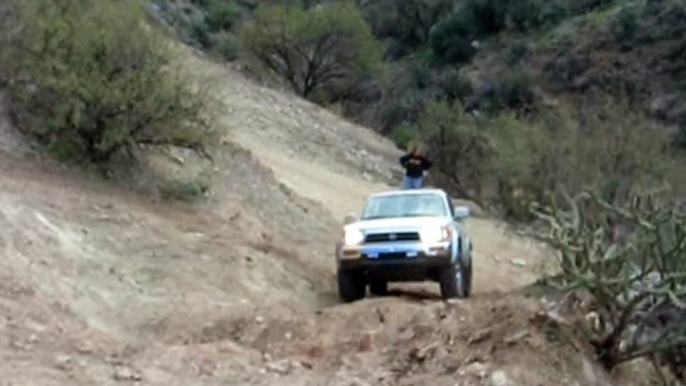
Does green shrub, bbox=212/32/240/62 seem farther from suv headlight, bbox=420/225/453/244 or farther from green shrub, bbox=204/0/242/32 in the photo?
suv headlight, bbox=420/225/453/244

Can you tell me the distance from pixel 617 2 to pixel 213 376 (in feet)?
164

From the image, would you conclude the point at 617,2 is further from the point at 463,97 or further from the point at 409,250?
the point at 409,250

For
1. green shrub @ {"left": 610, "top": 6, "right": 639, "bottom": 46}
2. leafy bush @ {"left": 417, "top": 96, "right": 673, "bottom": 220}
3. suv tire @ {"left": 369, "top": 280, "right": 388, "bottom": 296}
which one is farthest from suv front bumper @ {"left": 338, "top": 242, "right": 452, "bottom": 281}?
green shrub @ {"left": 610, "top": 6, "right": 639, "bottom": 46}

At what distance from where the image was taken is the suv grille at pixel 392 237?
58.7ft

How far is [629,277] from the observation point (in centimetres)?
1322

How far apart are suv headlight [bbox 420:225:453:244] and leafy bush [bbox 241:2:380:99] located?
35.4m

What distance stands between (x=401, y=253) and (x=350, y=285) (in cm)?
103

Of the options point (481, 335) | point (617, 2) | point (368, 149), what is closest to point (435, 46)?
point (617, 2)

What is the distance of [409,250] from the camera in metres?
17.7

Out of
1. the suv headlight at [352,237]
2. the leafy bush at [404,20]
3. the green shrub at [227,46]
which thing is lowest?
the leafy bush at [404,20]

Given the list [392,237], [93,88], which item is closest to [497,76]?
[93,88]

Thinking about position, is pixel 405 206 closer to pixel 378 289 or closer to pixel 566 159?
pixel 378 289

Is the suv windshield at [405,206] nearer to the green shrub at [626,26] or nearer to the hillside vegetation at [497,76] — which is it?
the hillside vegetation at [497,76]

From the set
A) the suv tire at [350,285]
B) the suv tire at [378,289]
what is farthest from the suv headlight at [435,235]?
the suv tire at [378,289]
